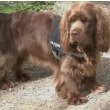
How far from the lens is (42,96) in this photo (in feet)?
18.6

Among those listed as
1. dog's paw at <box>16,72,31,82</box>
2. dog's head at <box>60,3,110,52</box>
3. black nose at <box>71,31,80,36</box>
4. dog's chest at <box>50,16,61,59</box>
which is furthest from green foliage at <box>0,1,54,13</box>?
black nose at <box>71,31,80,36</box>

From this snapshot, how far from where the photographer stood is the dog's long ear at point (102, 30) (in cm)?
511

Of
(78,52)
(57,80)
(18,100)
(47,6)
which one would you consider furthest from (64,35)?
(47,6)

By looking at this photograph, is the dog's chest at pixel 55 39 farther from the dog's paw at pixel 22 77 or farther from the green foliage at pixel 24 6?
the green foliage at pixel 24 6

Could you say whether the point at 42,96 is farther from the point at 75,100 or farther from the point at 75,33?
the point at 75,33

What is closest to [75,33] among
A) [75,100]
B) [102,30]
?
[102,30]

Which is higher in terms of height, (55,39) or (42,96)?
(55,39)

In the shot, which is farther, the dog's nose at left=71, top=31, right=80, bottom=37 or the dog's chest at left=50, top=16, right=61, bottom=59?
the dog's chest at left=50, top=16, right=61, bottom=59

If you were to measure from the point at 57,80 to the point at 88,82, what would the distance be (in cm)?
42

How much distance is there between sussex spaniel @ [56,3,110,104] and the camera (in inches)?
198

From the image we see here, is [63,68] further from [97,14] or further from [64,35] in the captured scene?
[97,14]

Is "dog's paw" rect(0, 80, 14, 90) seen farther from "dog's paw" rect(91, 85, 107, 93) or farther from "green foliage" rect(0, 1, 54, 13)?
"green foliage" rect(0, 1, 54, 13)

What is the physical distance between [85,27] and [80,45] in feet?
0.76

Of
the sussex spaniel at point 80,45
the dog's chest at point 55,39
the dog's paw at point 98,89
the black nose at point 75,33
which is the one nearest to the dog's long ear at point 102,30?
the sussex spaniel at point 80,45
